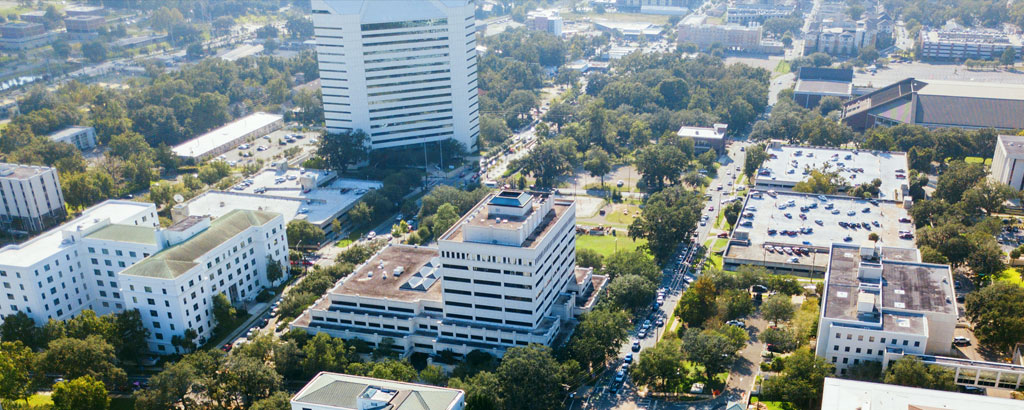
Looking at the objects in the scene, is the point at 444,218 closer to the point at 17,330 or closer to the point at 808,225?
Answer: the point at 808,225

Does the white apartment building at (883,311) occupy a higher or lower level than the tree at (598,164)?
higher

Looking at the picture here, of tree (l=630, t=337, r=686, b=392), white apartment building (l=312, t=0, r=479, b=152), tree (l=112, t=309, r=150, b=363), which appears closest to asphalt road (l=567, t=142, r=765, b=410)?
tree (l=630, t=337, r=686, b=392)

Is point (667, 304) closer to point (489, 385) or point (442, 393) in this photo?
point (489, 385)

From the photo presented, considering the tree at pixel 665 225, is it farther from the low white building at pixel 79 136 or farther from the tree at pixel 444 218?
the low white building at pixel 79 136

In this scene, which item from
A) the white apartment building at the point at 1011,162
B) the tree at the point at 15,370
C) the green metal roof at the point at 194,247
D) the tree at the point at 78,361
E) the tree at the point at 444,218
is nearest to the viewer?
the tree at the point at 15,370

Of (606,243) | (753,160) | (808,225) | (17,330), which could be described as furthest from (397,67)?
(17,330)

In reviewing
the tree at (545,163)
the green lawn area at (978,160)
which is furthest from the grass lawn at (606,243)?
the green lawn area at (978,160)

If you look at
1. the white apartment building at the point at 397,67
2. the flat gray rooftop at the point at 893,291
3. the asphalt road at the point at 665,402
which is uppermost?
the white apartment building at the point at 397,67
